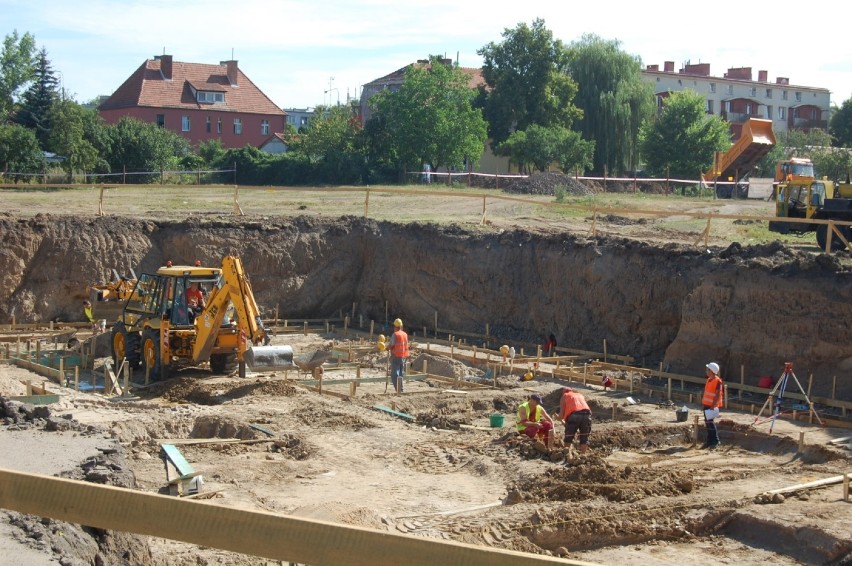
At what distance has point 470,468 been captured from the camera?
13.6 m

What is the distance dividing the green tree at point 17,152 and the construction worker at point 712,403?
3377 cm

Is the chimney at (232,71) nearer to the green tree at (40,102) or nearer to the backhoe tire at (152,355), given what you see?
the green tree at (40,102)

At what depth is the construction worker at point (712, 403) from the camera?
14.7m

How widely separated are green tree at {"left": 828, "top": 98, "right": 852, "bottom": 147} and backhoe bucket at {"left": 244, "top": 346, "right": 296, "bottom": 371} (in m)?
63.1

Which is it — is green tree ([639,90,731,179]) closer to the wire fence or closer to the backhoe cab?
the backhoe cab

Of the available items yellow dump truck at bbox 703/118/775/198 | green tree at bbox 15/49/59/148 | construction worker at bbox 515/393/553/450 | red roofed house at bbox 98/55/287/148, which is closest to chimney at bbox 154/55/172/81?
red roofed house at bbox 98/55/287/148

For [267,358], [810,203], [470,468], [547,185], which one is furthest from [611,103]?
[470,468]

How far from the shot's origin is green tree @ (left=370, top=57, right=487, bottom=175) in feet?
146

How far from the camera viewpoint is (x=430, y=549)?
274 centimetres

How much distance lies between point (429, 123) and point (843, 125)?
41016 millimetres

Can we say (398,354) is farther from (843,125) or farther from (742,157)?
(843,125)

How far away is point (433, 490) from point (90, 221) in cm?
1780

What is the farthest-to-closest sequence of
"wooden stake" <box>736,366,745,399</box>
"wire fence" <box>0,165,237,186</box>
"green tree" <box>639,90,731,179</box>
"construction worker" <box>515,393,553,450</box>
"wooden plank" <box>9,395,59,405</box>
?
"green tree" <box>639,90,731,179</box>, "wire fence" <box>0,165,237,186</box>, "wooden stake" <box>736,366,745,399</box>, "wooden plank" <box>9,395,59,405</box>, "construction worker" <box>515,393,553,450</box>

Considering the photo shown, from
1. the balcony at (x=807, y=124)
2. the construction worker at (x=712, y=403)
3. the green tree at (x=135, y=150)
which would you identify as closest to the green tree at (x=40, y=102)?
the green tree at (x=135, y=150)
